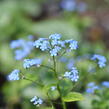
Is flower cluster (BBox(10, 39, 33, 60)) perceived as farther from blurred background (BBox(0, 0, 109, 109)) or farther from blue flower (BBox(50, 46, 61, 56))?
blue flower (BBox(50, 46, 61, 56))

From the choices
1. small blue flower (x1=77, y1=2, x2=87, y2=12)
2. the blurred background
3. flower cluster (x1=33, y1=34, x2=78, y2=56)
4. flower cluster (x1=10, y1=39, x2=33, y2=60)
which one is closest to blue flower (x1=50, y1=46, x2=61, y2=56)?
flower cluster (x1=33, y1=34, x2=78, y2=56)

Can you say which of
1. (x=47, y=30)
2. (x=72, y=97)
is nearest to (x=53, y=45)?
(x=72, y=97)

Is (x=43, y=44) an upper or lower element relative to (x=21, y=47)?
upper

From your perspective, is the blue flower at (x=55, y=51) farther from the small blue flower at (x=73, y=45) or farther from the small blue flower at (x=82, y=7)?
the small blue flower at (x=82, y=7)

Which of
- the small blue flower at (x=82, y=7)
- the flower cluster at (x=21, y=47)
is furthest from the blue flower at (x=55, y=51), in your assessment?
the small blue flower at (x=82, y=7)

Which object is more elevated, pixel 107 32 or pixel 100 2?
pixel 100 2

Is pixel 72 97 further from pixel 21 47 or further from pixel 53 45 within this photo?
pixel 21 47

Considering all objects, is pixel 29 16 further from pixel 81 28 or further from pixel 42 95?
pixel 42 95

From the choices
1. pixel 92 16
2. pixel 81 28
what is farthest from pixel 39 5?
pixel 81 28
